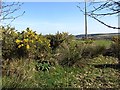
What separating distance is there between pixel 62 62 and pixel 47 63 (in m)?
0.80

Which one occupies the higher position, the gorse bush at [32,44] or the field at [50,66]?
the gorse bush at [32,44]

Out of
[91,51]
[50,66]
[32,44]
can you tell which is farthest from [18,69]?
[91,51]

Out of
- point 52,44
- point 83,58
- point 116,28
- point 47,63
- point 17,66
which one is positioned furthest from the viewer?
point 52,44

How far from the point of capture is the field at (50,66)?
9.72 m

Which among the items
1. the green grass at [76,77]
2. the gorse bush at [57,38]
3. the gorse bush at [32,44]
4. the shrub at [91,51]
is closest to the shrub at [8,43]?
the gorse bush at [32,44]

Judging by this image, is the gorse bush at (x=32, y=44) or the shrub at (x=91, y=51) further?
the shrub at (x=91, y=51)

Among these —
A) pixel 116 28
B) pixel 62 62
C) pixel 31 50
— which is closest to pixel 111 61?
pixel 62 62

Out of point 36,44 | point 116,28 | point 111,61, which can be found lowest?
point 111,61

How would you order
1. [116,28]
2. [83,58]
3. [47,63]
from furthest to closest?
[83,58] < [47,63] < [116,28]

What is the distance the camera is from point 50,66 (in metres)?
11.5

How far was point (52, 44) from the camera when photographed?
17547mm

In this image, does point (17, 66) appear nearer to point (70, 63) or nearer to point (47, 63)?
point (47, 63)

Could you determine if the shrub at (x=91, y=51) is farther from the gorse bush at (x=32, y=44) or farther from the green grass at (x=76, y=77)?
the gorse bush at (x=32, y=44)

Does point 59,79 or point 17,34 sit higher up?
point 17,34
